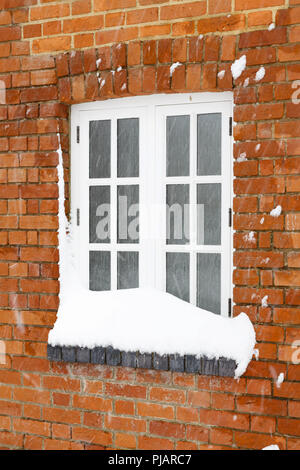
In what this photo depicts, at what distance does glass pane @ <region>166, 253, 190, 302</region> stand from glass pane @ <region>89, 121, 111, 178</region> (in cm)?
70

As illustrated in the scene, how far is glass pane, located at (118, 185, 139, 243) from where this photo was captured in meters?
3.09

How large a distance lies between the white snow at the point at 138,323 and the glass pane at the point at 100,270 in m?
0.08

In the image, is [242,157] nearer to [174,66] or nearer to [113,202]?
[174,66]

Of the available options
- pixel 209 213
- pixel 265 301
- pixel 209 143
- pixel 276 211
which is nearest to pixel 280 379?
pixel 265 301

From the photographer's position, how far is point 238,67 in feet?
8.90

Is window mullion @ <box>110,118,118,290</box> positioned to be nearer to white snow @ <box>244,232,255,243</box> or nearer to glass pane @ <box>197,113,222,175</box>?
glass pane @ <box>197,113,222,175</box>

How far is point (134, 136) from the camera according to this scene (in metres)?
3.08

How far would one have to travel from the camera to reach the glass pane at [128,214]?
309 cm

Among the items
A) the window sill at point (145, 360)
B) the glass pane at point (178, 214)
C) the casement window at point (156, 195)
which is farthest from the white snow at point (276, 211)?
the window sill at point (145, 360)

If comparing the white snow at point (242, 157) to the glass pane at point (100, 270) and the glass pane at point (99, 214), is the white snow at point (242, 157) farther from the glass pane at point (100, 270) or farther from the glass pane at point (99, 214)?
the glass pane at point (100, 270)

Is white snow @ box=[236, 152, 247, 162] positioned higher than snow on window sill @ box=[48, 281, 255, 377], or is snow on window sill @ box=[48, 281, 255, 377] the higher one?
white snow @ box=[236, 152, 247, 162]

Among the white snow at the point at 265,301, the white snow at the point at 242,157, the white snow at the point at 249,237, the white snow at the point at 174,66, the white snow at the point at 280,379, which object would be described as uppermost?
the white snow at the point at 174,66

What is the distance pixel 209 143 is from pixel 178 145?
19 cm

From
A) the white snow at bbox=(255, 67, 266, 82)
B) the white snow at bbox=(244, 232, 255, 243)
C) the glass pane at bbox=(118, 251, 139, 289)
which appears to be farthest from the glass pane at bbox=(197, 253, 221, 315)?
the white snow at bbox=(255, 67, 266, 82)
